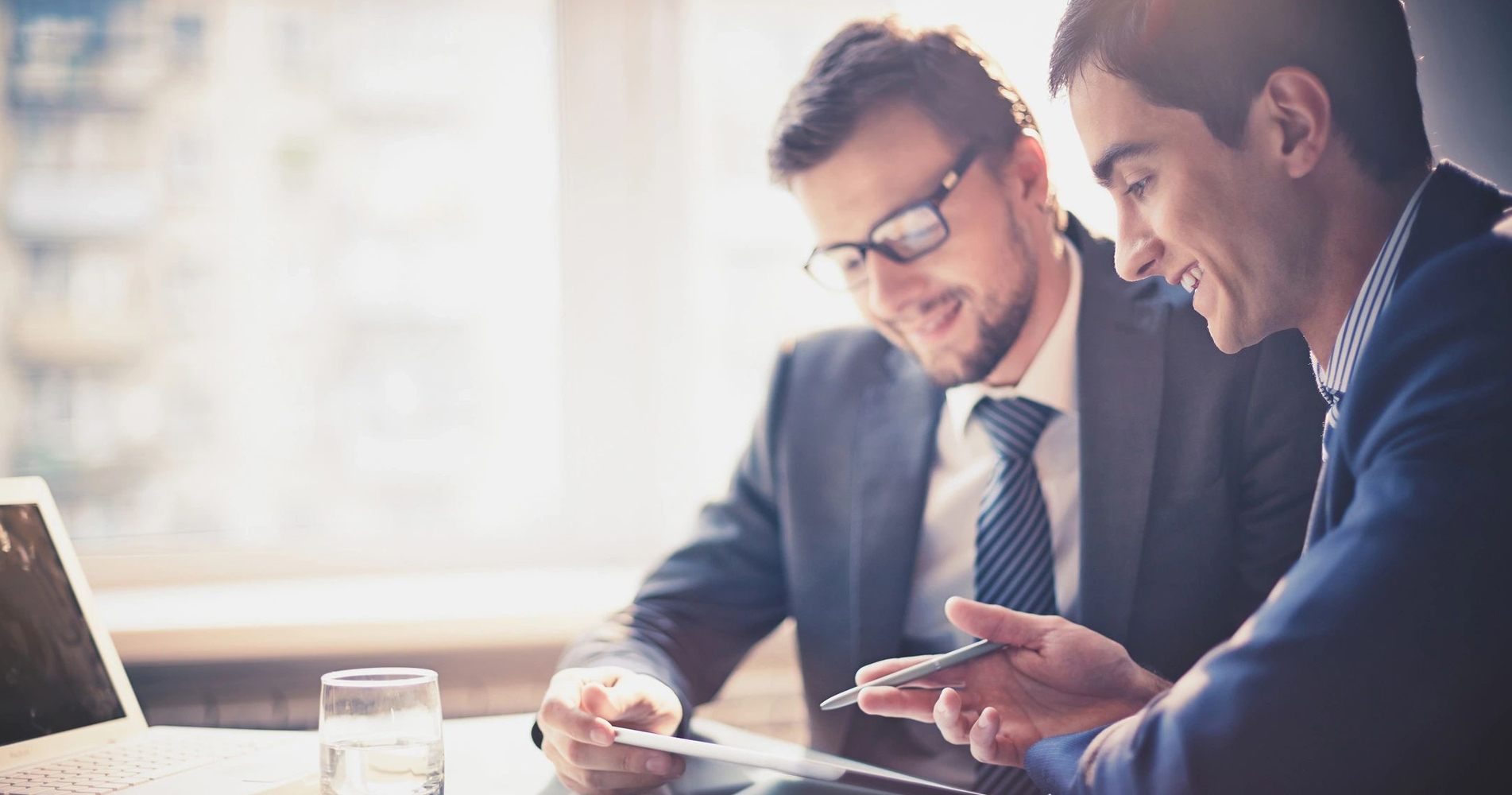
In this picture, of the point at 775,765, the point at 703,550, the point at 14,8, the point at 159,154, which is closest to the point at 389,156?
the point at 159,154

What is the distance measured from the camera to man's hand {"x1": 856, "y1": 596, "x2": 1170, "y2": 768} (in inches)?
34.6

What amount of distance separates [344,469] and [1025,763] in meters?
1.68

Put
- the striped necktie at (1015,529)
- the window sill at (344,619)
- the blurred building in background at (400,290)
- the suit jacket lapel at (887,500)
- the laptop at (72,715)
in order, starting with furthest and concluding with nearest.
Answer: the blurred building in background at (400,290) < the window sill at (344,619) < the suit jacket lapel at (887,500) < the striped necktie at (1015,529) < the laptop at (72,715)

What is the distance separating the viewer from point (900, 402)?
4.98ft

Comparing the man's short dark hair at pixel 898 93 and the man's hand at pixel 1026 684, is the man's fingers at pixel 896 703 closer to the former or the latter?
the man's hand at pixel 1026 684

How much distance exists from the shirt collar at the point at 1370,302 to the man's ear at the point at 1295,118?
0.23 ft

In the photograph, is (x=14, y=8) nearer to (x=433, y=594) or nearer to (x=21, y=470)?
(x=21, y=470)

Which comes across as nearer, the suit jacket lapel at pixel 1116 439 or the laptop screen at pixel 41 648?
the laptop screen at pixel 41 648

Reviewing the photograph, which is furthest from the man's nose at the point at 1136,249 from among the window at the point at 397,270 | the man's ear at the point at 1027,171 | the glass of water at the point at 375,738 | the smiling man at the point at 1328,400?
the window at the point at 397,270

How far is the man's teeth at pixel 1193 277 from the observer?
85 centimetres

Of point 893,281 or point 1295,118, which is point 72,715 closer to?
point 893,281

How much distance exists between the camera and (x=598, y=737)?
3.16 feet

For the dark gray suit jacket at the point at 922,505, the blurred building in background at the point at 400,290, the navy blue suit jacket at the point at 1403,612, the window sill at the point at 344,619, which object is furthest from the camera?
the blurred building in background at the point at 400,290

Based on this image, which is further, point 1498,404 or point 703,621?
point 703,621
